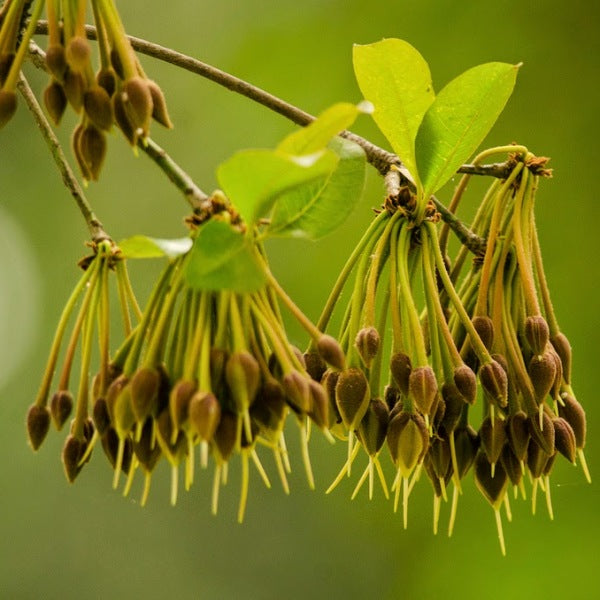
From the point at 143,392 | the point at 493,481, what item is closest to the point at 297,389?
the point at 143,392

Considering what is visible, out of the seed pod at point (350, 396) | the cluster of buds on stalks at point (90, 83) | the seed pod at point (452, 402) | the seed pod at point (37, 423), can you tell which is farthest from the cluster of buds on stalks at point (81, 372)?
the seed pod at point (452, 402)

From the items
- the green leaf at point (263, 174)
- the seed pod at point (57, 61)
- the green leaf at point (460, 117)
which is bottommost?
the green leaf at point (263, 174)

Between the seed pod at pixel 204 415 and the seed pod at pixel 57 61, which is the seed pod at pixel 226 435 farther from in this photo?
the seed pod at pixel 57 61

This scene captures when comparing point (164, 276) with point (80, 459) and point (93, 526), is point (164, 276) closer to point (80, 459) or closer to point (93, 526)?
point (80, 459)

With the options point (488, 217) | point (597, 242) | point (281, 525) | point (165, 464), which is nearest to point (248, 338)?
point (488, 217)

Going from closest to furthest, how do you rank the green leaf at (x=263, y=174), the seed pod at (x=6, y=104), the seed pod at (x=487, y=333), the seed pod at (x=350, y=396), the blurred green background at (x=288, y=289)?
the green leaf at (x=263, y=174) < the seed pod at (x=6, y=104) < the seed pod at (x=350, y=396) < the seed pod at (x=487, y=333) < the blurred green background at (x=288, y=289)

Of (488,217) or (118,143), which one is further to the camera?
(118,143)
